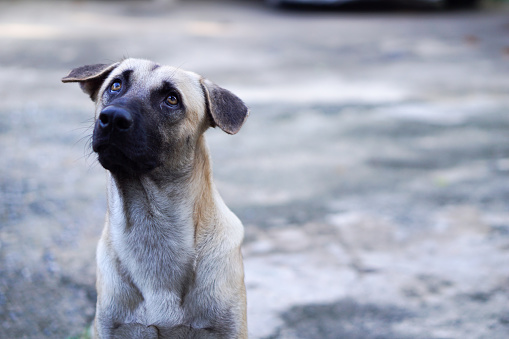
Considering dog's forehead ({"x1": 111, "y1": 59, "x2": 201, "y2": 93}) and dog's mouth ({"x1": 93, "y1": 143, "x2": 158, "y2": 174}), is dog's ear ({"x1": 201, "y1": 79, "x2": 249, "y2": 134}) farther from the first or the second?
dog's mouth ({"x1": 93, "y1": 143, "x2": 158, "y2": 174})

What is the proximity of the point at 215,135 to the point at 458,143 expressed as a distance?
2.66 metres

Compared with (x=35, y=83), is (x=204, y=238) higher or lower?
higher

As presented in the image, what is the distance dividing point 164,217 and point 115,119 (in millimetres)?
602

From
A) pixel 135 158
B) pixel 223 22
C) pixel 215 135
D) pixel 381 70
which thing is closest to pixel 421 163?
pixel 215 135

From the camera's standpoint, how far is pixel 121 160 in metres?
2.70

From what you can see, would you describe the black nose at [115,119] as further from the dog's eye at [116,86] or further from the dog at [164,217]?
the dog's eye at [116,86]

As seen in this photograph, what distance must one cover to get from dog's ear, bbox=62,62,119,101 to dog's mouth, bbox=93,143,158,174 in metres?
0.50

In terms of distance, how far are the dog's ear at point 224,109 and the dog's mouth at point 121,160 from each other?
0.39 m

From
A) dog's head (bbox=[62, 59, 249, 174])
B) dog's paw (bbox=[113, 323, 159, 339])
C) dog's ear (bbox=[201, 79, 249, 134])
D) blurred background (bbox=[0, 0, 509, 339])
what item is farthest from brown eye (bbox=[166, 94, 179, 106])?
blurred background (bbox=[0, 0, 509, 339])

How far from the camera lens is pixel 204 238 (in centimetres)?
300

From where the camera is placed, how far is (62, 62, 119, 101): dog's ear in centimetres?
302

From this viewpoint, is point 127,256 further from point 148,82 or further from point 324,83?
point 324,83

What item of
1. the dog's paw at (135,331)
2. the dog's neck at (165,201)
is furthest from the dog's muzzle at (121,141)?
the dog's paw at (135,331)

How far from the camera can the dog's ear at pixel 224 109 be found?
298 cm
